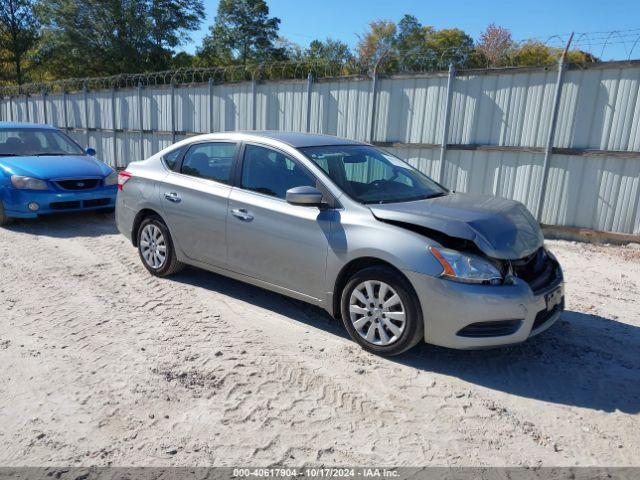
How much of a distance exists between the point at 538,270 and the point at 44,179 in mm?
7246

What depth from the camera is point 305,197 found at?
4.12 m

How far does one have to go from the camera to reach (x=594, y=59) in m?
7.52

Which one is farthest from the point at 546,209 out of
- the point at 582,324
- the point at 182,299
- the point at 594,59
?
the point at 182,299

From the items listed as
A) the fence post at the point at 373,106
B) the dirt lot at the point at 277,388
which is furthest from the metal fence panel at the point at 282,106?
the dirt lot at the point at 277,388

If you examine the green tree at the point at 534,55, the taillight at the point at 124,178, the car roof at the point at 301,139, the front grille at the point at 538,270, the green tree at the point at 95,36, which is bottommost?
the front grille at the point at 538,270

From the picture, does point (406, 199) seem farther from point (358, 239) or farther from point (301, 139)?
point (301, 139)

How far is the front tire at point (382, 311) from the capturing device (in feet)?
12.4

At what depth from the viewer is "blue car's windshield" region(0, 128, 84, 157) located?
29.3 feet

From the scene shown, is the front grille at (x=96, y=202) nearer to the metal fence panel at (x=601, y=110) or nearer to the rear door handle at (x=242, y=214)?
the rear door handle at (x=242, y=214)

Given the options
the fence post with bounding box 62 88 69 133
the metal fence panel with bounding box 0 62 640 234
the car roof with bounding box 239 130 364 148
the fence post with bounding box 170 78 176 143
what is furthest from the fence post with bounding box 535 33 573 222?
the fence post with bounding box 62 88 69 133

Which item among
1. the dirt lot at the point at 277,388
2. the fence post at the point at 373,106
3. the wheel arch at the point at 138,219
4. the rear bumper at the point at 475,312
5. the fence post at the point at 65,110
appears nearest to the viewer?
the dirt lot at the point at 277,388

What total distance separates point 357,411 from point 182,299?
2.56 metres

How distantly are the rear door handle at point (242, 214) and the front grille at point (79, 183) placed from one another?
4.63 meters

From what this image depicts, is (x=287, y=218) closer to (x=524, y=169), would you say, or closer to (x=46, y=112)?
(x=524, y=169)
